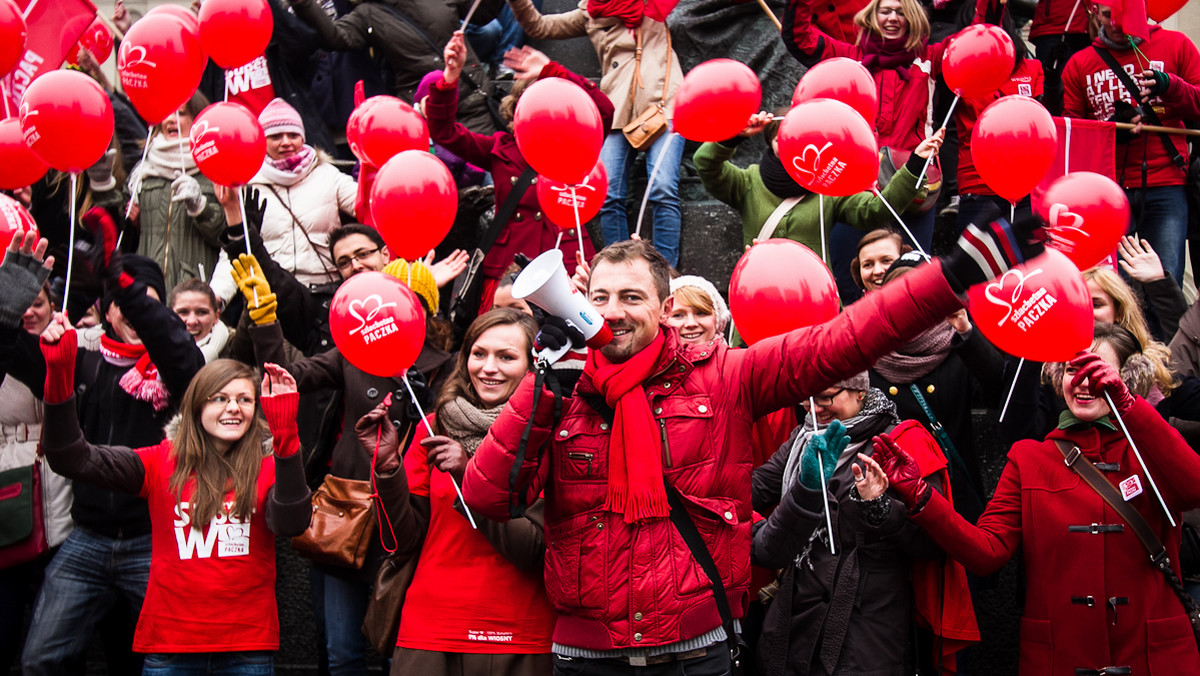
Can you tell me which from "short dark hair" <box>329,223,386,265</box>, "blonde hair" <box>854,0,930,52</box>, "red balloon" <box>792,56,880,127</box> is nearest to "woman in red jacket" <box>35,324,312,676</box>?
"short dark hair" <box>329,223,386,265</box>

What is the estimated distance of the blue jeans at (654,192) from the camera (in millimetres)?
6223

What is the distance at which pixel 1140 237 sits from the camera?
237 inches

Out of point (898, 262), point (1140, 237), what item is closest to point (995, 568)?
point (898, 262)

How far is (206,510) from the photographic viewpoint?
14.0 feet

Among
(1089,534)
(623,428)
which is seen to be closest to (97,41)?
(623,428)

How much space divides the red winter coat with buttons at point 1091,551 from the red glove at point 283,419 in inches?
85.9

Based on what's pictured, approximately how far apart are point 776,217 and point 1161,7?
240cm

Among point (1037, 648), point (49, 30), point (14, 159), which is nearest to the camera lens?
point (1037, 648)

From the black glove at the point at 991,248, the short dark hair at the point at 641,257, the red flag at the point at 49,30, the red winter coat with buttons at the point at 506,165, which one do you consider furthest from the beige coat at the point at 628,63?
the black glove at the point at 991,248

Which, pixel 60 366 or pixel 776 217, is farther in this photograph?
pixel 776 217

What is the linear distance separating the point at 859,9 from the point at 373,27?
3.01 m

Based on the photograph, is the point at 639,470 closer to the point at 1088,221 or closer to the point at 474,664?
the point at 474,664

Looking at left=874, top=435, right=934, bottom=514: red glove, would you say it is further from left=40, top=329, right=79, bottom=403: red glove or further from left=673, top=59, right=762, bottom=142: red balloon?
left=40, top=329, right=79, bottom=403: red glove

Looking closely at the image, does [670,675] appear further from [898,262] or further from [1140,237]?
[1140,237]
